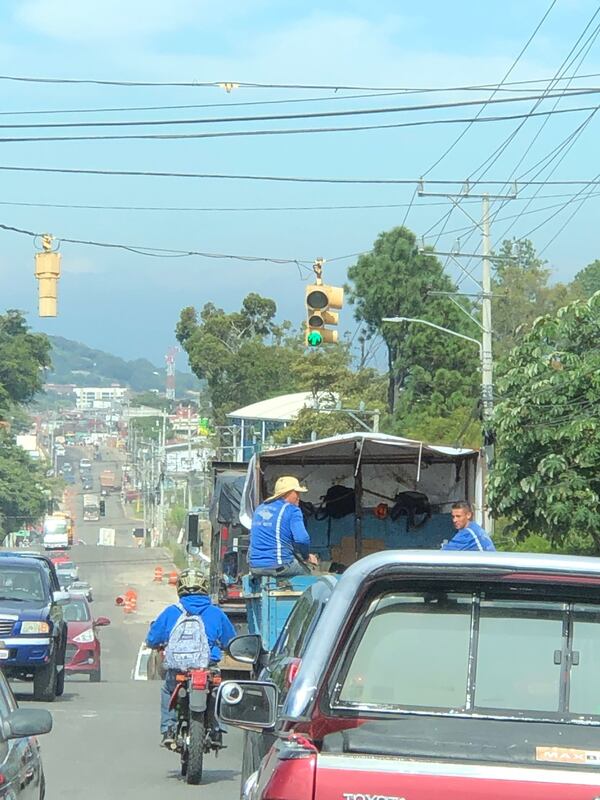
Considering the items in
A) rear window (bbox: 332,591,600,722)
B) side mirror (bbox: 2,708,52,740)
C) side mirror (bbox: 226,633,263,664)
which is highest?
rear window (bbox: 332,591,600,722)

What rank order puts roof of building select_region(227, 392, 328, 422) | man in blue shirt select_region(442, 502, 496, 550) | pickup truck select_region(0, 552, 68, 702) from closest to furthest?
1. man in blue shirt select_region(442, 502, 496, 550)
2. pickup truck select_region(0, 552, 68, 702)
3. roof of building select_region(227, 392, 328, 422)

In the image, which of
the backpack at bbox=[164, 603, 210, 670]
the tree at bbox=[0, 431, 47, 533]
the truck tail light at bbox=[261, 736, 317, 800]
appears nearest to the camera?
the truck tail light at bbox=[261, 736, 317, 800]

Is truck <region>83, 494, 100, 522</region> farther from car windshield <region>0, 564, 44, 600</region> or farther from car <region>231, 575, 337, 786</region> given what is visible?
car <region>231, 575, 337, 786</region>

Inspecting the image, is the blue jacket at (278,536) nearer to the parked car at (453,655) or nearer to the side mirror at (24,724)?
the side mirror at (24,724)

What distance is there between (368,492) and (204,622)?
7.72m

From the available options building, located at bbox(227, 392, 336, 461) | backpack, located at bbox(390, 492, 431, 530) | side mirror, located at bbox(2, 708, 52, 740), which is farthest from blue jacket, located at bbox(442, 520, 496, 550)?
building, located at bbox(227, 392, 336, 461)

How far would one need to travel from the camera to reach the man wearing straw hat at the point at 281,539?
13383mm

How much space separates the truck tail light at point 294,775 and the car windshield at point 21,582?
14797 mm

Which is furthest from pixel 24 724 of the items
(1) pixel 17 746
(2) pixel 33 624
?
(2) pixel 33 624

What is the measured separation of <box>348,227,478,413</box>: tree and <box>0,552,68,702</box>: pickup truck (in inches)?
2067

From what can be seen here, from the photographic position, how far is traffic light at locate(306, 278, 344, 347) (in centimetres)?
1945

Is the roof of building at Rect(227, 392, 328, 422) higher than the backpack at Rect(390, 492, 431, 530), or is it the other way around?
the roof of building at Rect(227, 392, 328, 422)

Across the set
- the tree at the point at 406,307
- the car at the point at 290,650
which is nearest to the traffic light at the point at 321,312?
the car at the point at 290,650

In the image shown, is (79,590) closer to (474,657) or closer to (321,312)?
(321,312)
